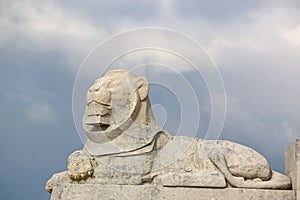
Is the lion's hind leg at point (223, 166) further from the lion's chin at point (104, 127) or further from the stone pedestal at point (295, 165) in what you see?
the lion's chin at point (104, 127)

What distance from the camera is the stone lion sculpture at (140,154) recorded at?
7.81 meters

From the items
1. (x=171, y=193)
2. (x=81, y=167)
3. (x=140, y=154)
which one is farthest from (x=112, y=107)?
(x=171, y=193)

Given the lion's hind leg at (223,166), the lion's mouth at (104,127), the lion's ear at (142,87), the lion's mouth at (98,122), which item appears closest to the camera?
the lion's hind leg at (223,166)

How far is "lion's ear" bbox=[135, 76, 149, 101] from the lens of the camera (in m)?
8.34

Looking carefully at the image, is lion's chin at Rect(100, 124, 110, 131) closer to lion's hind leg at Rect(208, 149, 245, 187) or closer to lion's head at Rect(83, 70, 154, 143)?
lion's head at Rect(83, 70, 154, 143)

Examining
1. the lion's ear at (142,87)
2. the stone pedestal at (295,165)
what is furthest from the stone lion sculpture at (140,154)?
the stone pedestal at (295,165)

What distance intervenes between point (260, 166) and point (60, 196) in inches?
113

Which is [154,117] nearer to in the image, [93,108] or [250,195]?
[93,108]

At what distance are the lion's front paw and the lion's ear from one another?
3.94 ft

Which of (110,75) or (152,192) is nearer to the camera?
(152,192)

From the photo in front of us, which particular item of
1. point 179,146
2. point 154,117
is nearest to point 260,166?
point 179,146

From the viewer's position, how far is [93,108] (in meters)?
8.14

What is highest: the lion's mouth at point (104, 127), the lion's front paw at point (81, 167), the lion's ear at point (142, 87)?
the lion's ear at point (142, 87)

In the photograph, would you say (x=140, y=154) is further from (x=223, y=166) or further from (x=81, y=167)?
(x=223, y=166)
